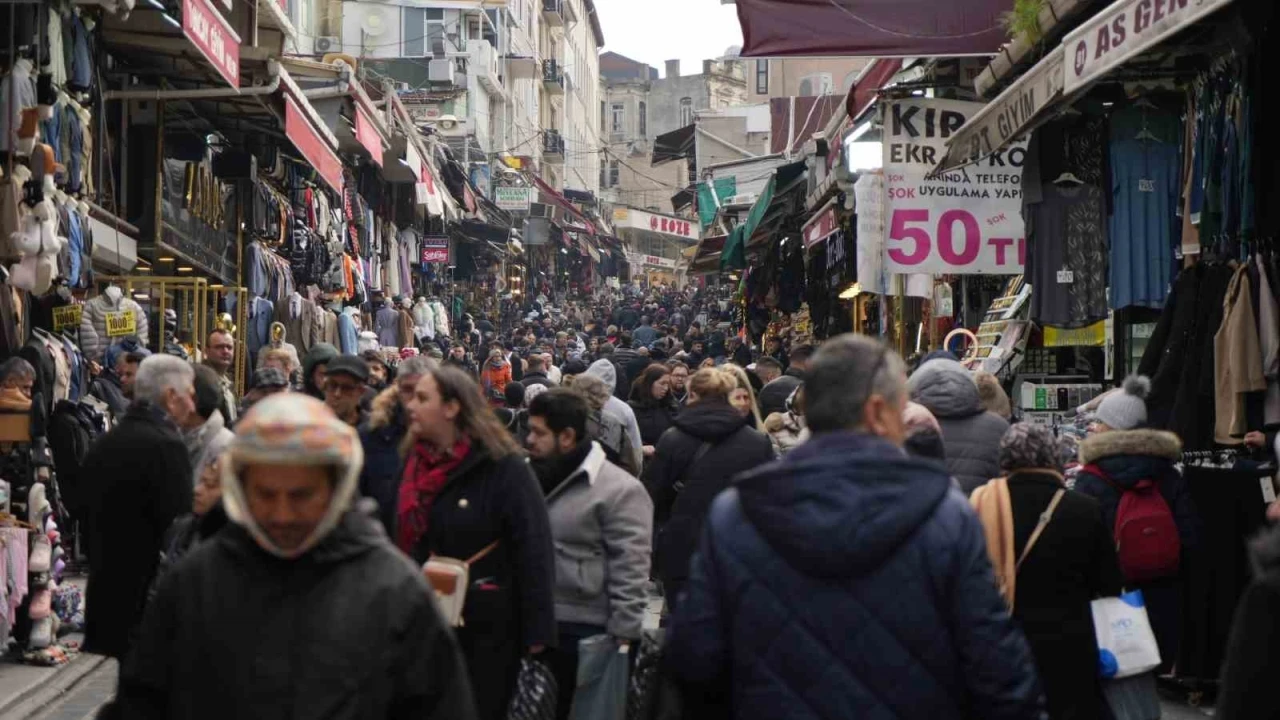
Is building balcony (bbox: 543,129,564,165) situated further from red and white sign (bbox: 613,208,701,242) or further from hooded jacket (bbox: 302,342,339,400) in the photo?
hooded jacket (bbox: 302,342,339,400)

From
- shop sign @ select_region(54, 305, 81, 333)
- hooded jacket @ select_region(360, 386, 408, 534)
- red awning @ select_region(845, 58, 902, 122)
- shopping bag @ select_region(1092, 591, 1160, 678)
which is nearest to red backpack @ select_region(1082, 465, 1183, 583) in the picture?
shopping bag @ select_region(1092, 591, 1160, 678)

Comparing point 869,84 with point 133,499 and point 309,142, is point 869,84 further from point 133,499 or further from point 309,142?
point 133,499

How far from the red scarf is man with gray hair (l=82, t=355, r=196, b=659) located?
1145 millimetres

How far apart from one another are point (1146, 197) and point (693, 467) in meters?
3.85

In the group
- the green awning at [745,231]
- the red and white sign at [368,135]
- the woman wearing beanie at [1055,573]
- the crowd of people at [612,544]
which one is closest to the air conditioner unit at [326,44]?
the green awning at [745,231]

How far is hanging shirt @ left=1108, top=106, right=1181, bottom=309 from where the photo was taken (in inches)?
437

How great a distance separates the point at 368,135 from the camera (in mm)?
20547

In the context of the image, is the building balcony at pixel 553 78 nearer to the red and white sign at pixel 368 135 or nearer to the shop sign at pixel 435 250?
the shop sign at pixel 435 250

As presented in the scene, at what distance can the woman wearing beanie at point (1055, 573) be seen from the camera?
20.5 ft

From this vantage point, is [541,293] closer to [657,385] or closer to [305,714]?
[657,385]

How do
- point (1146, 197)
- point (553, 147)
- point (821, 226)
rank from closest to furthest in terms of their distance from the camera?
point (1146, 197) < point (821, 226) < point (553, 147)

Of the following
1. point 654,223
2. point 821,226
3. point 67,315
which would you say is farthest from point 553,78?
point 67,315

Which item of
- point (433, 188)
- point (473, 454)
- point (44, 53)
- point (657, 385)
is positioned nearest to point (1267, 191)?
point (473, 454)

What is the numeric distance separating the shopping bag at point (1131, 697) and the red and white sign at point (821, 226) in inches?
515
